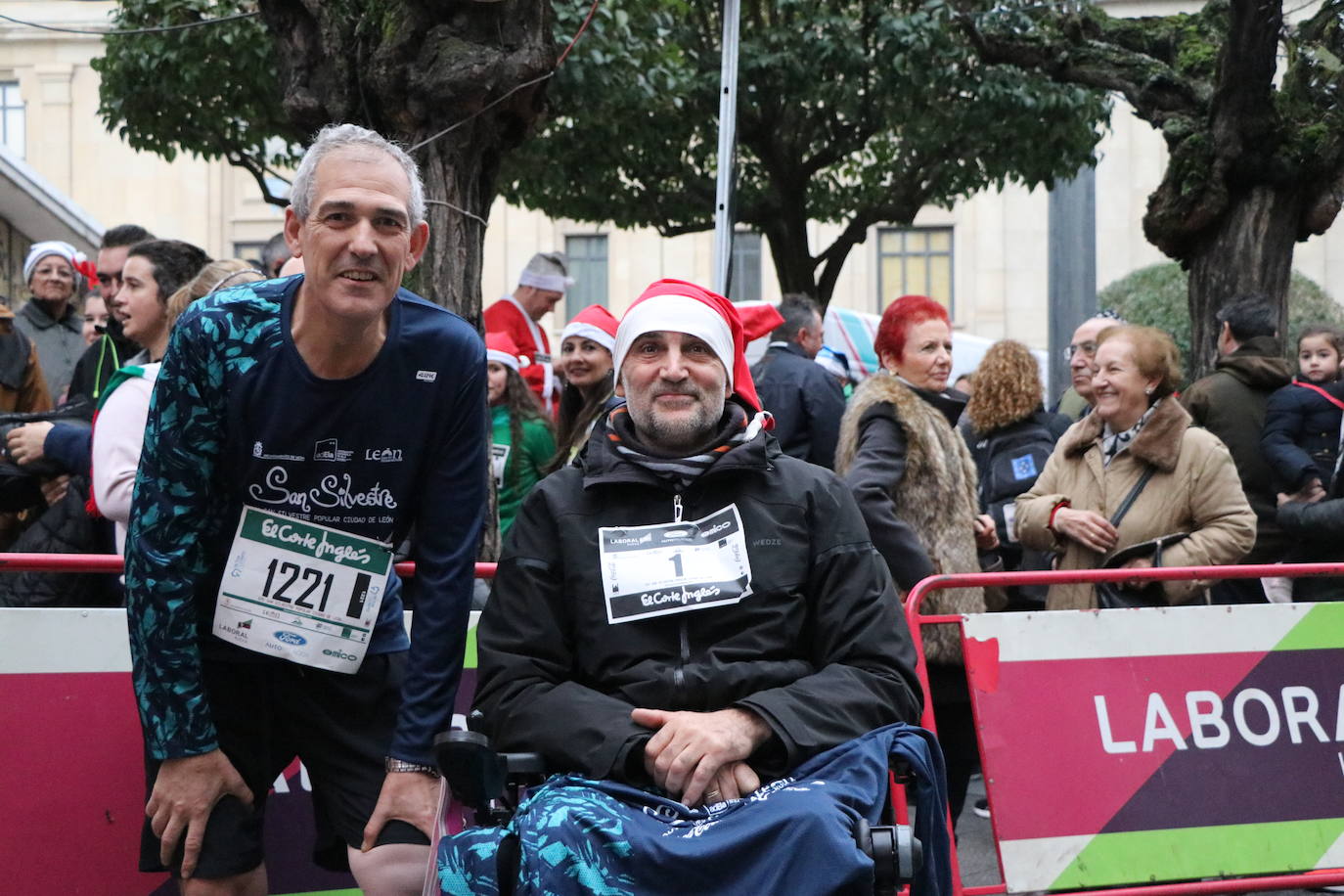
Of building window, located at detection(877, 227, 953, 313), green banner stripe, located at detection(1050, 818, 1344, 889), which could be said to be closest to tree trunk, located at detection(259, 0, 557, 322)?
green banner stripe, located at detection(1050, 818, 1344, 889)

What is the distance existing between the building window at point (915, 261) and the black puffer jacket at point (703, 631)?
114ft

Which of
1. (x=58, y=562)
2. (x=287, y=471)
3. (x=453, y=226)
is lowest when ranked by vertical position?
(x=58, y=562)

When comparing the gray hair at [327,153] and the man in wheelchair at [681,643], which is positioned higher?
the gray hair at [327,153]

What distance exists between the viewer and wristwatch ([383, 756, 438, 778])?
124 inches

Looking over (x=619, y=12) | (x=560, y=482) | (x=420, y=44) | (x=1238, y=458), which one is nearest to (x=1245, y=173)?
(x=1238, y=458)

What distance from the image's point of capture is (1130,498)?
220 inches

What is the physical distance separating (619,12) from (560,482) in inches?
378

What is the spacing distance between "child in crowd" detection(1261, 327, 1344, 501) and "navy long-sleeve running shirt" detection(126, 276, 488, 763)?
4465 millimetres

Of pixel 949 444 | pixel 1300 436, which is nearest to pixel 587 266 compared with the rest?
pixel 1300 436

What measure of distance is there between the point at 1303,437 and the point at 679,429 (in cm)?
412

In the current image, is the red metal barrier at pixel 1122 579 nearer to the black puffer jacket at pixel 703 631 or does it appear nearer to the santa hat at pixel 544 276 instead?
the black puffer jacket at pixel 703 631

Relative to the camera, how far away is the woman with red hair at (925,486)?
500 cm

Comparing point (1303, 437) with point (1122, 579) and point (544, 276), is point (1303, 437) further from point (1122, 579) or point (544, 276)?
point (544, 276)

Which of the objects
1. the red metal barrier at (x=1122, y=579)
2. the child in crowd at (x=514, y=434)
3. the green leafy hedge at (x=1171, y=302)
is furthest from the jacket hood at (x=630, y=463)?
the green leafy hedge at (x=1171, y=302)
